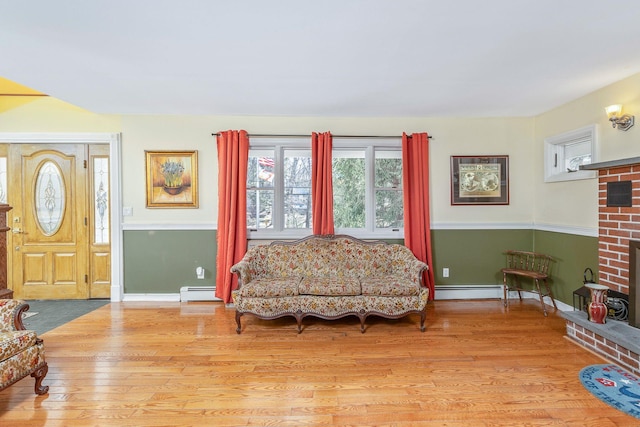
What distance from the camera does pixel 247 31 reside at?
2.34 m

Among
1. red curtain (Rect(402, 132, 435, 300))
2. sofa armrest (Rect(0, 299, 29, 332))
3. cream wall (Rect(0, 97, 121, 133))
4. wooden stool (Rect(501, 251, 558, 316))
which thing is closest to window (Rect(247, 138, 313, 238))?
red curtain (Rect(402, 132, 435, 300))

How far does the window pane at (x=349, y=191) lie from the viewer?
15.1 ft

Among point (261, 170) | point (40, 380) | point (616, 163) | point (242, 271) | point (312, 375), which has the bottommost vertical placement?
point (312, 375)

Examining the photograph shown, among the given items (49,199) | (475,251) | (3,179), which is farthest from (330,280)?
(3,179)

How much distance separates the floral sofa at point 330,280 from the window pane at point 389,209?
0.49 metres

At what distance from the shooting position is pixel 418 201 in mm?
4438

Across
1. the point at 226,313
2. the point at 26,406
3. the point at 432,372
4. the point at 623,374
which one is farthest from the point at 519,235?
the point at 26,406

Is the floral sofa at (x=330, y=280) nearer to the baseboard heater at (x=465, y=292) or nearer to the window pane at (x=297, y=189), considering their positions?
the window pane at (x=297, y=189)

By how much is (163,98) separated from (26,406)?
3.10 m

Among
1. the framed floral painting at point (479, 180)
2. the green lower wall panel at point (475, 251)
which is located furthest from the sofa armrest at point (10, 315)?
the framed floral painting at point (479, 180)

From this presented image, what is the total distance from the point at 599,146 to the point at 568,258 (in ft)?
4.45

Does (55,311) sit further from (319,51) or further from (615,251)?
(615,251)

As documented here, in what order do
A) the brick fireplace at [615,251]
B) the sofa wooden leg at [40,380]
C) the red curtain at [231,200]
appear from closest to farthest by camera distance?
the sofa wooden leg at [40,380] < the brick fireplace at [615,251] < the red curtain at [231,200]

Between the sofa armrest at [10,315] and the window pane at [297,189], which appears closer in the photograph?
the sofa armrest at [10,315]
